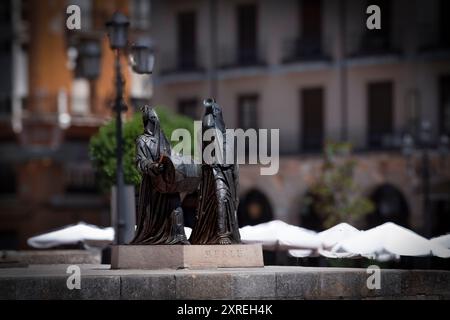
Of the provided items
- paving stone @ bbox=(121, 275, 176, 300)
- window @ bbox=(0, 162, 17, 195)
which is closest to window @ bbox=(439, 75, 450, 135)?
window @ bbox=(0, 162, 17, 195)

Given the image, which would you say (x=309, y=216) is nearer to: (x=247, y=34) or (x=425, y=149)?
(x=247, y=34)

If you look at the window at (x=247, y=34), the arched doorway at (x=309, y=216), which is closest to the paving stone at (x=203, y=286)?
the arched doorway at (x=309, y=216)

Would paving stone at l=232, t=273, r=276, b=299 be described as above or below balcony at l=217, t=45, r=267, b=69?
Answer: below

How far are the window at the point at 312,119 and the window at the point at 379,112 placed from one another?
69.5 inches

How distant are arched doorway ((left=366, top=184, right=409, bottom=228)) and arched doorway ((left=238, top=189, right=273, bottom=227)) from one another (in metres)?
3.93

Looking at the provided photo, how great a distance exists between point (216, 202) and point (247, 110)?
2962cm

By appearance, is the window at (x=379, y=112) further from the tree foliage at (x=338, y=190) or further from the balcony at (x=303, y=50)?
the tree foliage at (x=338, y=190)

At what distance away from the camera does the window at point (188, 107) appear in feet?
176

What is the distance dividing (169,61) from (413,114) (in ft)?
32.0

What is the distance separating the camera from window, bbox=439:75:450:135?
48.6m

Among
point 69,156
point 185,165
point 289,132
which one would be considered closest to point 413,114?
point 289,132

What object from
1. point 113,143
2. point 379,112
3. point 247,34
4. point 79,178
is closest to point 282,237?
point 113,143

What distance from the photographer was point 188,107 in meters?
54.1

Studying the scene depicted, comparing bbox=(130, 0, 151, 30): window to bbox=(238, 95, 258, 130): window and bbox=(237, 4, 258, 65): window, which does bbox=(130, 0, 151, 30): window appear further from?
bbox=(238, 95, 258, 130): window
